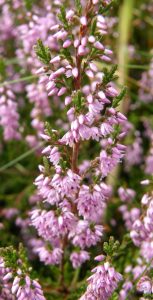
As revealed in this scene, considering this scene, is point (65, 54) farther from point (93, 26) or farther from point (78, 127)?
point (78, 127)

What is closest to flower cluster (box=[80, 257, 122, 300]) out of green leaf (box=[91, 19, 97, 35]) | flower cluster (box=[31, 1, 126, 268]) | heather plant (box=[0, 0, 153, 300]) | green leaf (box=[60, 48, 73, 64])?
heather plant (box=[0, 0, 153, 300])

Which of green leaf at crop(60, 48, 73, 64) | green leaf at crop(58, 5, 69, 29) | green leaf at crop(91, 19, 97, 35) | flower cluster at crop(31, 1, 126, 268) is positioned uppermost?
green leaf at crop(58, 5, 69, 29)

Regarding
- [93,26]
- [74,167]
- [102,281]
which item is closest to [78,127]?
[74,167]

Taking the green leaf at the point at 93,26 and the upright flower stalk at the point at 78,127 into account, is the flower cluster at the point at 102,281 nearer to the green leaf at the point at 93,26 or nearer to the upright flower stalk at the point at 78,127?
the upright flower stalk at the point at 78,127

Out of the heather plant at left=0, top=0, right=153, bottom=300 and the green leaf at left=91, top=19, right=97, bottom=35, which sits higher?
the green leaf at left=91, top=19, right=97, bottom=35

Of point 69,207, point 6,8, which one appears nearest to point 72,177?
point 69,207

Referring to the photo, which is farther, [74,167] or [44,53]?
[74,167]

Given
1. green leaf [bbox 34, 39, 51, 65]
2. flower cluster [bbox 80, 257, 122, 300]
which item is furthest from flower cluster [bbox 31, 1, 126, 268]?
flower cluster [bbox 80, 257, 122, 300]

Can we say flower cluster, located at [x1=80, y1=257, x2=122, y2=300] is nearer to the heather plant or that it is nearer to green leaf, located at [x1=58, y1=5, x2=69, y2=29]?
the heather plant

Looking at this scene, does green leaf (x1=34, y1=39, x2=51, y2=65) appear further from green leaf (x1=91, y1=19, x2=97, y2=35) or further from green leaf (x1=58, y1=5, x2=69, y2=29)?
green leaf (x1=91, y1=19, x2=97, y2=35)

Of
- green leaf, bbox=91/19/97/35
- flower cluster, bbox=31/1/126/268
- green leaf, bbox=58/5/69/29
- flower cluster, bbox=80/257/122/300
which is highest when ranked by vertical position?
green leaf, bbox=58/5/69/29
